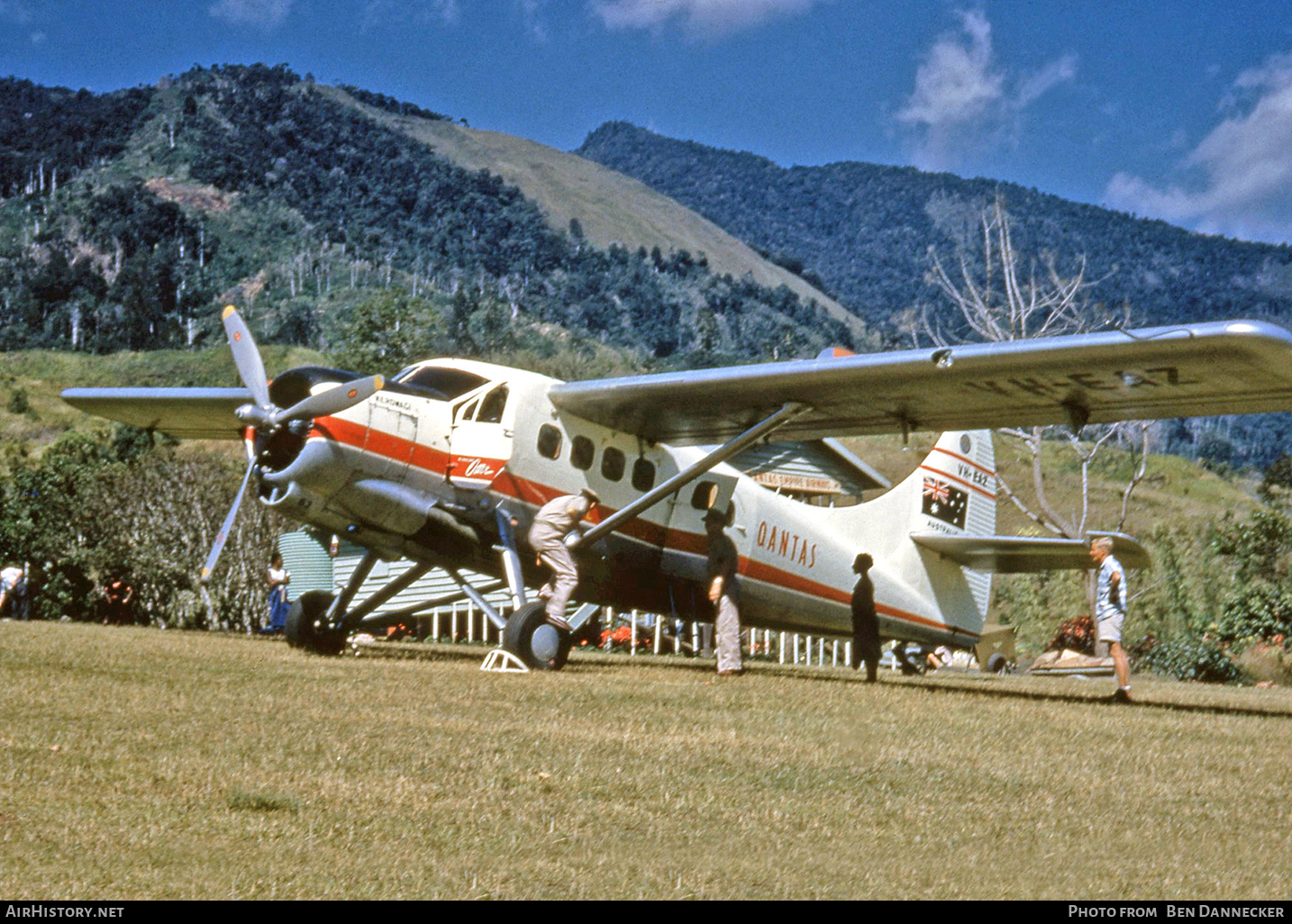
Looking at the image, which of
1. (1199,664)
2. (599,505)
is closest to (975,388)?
(599,505)

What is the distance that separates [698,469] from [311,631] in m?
4.59

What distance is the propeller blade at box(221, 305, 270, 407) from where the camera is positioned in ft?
42.0

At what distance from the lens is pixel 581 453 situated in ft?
47.6

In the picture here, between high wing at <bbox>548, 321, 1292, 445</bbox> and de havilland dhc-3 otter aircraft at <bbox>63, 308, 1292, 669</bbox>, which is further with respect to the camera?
de havilland dhc-3 otter aircraft at <bbox>63, 308, 1292, 669</bbox>

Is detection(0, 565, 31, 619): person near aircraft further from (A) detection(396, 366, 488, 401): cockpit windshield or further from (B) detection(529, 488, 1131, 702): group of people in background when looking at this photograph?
(B) detection(529, 488, 1131, 702): group of people in background

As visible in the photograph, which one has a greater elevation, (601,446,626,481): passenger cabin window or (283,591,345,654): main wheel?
(601,446,626,481): passenger cabin window

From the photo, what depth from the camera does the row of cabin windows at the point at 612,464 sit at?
46.4 ft

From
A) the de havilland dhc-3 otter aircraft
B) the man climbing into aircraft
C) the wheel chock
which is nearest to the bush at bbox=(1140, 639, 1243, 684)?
the de havilland dhc-3 otter aircraft

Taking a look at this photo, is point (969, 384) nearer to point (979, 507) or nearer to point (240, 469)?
point (979, 507)

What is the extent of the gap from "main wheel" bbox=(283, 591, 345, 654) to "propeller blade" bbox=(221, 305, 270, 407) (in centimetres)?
268

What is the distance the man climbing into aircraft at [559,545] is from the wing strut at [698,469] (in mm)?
586

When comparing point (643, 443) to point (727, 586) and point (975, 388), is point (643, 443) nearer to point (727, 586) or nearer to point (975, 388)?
point (727, 586)

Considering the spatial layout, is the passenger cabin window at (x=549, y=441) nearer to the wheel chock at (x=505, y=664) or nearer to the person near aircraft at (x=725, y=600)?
the person near aircraft at (x=725, y=600)

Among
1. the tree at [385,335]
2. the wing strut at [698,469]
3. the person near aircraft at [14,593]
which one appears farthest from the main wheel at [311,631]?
the tree at [385,335]
